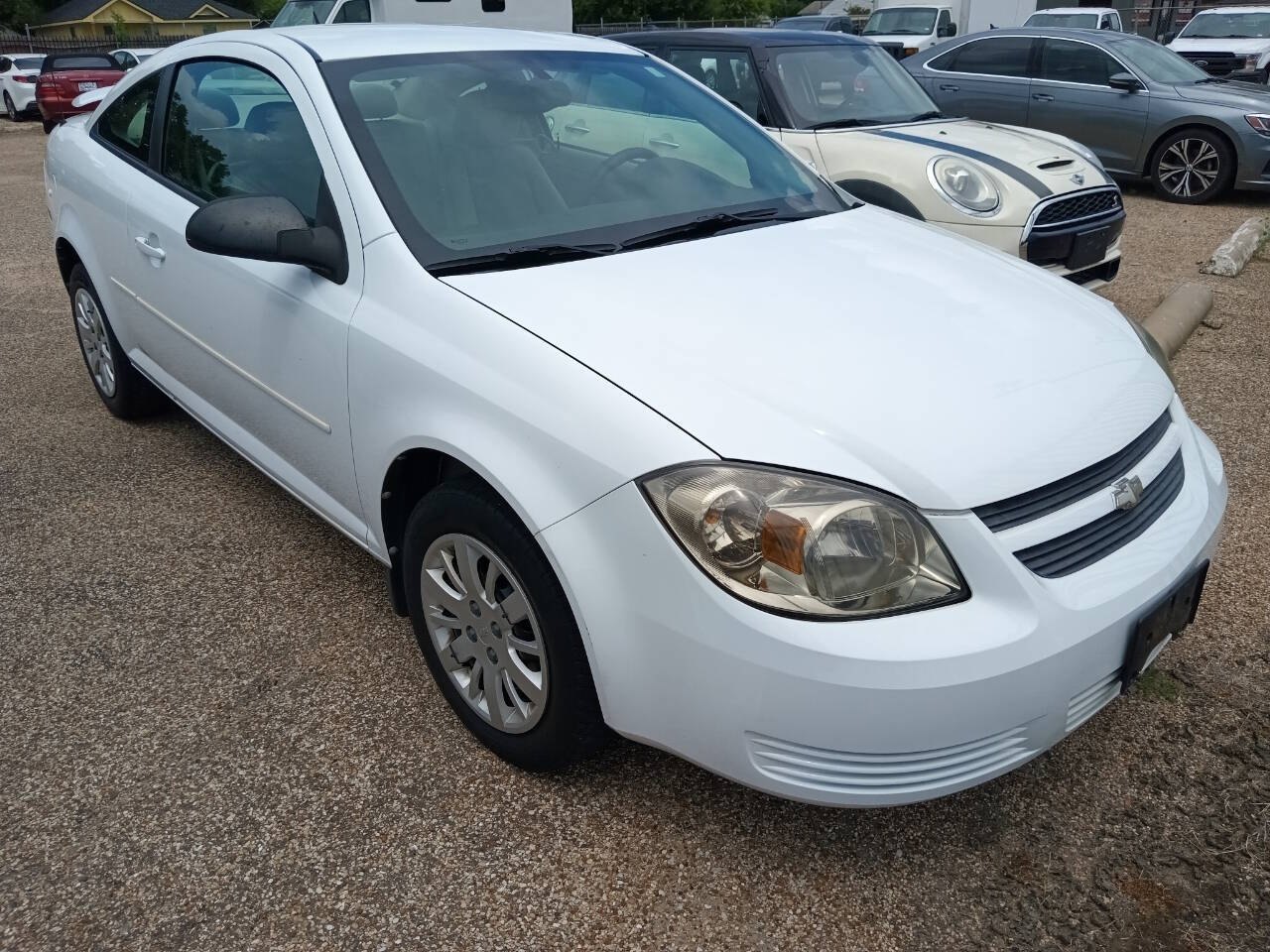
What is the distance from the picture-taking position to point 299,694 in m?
2.63

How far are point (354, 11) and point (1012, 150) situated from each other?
6571 millimetres

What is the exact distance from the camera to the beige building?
5034cm

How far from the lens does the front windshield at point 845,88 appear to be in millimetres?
5930

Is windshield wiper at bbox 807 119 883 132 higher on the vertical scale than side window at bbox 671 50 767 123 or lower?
lower

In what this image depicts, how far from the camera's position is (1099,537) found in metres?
1.98

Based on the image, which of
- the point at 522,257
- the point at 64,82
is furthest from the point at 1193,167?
the point at 64,82

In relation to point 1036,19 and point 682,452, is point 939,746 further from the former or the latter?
point 1036,19

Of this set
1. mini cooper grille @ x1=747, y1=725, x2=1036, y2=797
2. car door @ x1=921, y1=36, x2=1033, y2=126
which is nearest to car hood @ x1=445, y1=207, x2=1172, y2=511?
mini cooper grille @ x1=747, y1=725, x2=1036, y2=797

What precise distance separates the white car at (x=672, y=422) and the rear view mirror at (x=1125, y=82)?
7.29 m

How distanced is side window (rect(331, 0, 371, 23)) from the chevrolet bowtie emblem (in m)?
9.14

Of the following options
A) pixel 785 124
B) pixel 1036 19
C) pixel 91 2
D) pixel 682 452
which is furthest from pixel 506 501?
pixel 91 2

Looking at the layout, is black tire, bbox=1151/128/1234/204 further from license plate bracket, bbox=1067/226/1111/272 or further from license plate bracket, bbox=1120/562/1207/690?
license plate bracket, bbox=1120/562/1207/690

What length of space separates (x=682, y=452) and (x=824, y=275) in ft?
2.86

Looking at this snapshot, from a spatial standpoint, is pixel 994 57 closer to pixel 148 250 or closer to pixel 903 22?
pixel 148 250
